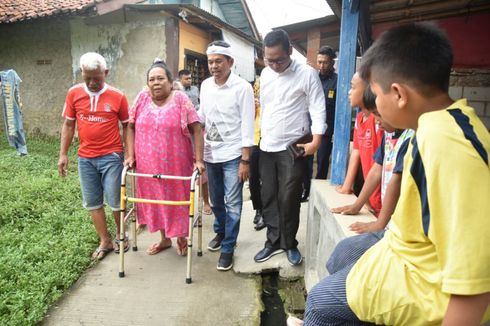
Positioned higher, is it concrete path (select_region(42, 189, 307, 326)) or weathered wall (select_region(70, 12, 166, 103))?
weathered wall (select_region(70, 12, 166, 103))

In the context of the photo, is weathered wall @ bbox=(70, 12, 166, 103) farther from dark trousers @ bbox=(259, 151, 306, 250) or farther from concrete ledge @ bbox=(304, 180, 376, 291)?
concrete ledge @ bbox=(304, 180, 376, 291)

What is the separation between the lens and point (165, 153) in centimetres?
302

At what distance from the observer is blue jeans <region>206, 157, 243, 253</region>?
10.2 ft

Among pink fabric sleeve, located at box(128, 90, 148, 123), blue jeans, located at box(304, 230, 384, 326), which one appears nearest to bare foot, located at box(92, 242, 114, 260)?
pink fabric sleeve, located at box(128, 90, 148, 123)

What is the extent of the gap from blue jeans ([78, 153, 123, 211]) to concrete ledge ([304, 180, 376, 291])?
179 centimetres

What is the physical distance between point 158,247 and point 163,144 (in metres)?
1.10

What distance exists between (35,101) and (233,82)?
330 inches

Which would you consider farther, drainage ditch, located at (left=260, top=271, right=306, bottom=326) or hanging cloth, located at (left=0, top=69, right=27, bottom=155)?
hanging cloth, located at (left=0, top=69, right=27, bottom=155)

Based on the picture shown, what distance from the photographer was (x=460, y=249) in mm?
→ 750

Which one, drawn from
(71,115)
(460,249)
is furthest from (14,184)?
(460,249)

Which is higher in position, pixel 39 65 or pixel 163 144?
pixel 39 65

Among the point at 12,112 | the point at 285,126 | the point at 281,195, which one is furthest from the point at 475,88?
the point at 12,112

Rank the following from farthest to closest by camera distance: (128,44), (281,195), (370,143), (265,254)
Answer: (128,44)
(265,254)
(281,195)
(370,143)

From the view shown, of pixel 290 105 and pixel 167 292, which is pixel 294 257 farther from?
pixel 290 105
